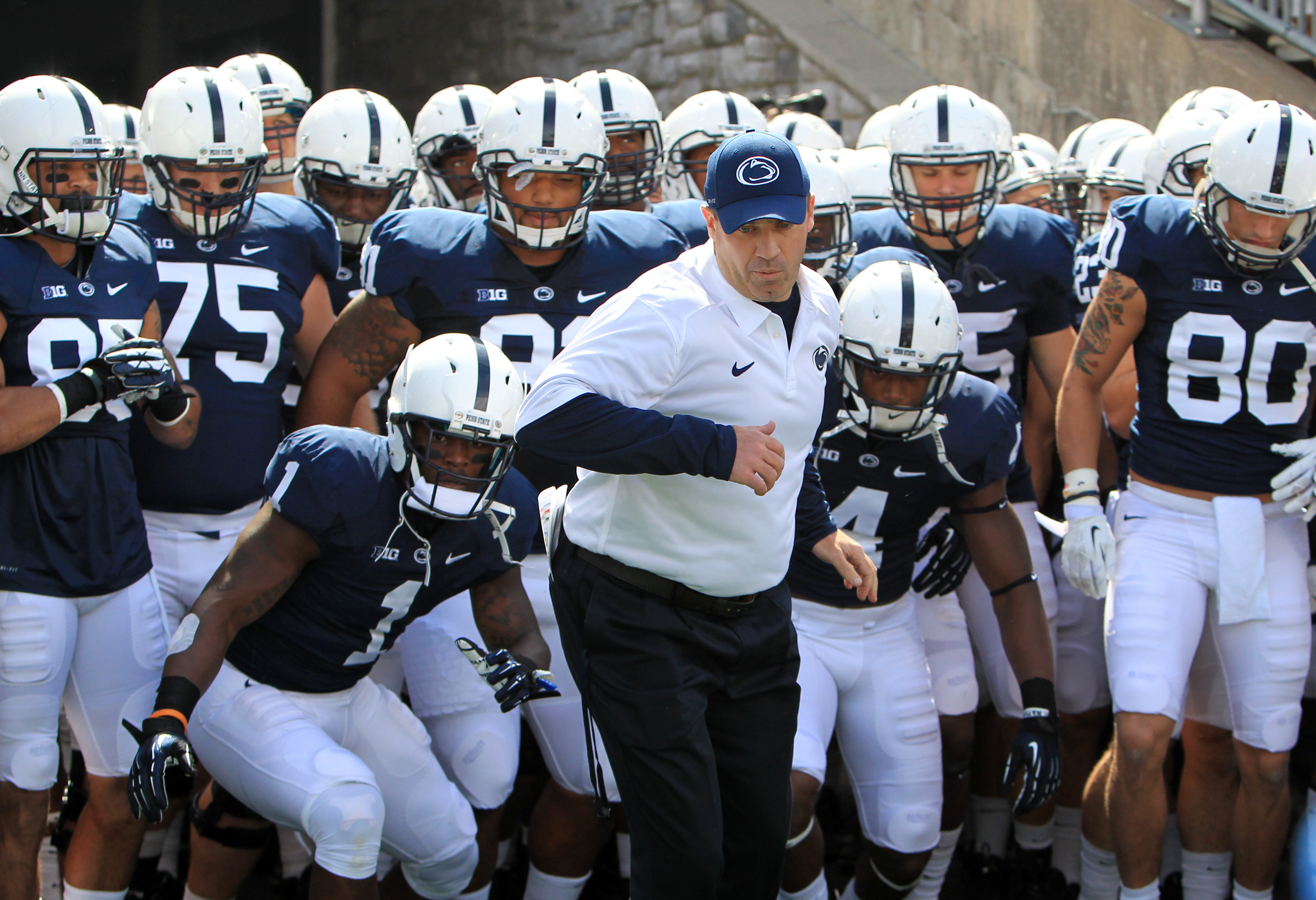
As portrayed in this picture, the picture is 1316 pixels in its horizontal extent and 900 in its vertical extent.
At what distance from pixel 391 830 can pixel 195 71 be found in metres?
2.04

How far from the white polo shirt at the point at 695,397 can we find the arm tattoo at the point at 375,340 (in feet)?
3.98

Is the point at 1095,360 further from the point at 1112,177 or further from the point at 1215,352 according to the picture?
the point at 1112,177

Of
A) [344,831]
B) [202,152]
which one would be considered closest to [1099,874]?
[344,831]

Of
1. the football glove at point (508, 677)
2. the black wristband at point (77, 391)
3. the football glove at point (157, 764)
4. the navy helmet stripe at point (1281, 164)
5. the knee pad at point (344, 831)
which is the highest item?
the navy helmet stripe at point (1281, 164)

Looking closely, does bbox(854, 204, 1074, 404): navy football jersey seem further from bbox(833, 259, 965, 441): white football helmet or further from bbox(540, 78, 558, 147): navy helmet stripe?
bbox(540, 78, 558, 147): navy helmet stripe

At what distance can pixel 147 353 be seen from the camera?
3.10 meters

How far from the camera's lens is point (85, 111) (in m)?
3.27

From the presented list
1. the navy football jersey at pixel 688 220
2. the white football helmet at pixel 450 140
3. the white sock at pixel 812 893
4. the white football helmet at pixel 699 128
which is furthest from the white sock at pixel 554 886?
the white football helmet at pixel 699 128

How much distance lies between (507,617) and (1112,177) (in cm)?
293

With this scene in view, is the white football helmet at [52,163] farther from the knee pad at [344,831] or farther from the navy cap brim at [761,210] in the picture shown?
the navy cap brim at [761,210]

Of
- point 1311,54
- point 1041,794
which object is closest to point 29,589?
point 1041,794

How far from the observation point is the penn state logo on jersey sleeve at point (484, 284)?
3.58 meters

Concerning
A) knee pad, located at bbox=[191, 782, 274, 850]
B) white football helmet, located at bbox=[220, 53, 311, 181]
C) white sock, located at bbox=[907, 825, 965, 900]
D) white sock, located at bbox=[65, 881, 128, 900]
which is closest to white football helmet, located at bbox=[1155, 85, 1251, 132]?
white sock, located at bbox=[907, 825, 965, 900]

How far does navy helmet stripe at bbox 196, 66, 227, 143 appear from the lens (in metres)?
3.59
